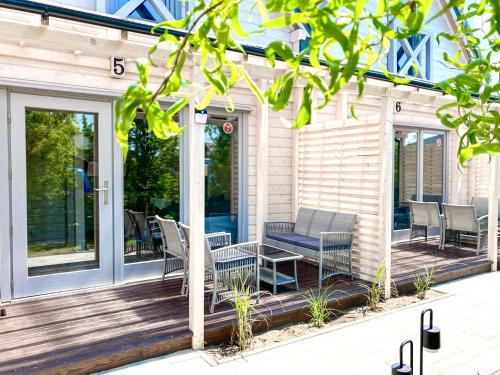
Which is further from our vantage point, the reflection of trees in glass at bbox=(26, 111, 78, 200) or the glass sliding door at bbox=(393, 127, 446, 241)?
the glass sliding door at bbox=(393, 127, 446, 241)

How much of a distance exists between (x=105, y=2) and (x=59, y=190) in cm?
204

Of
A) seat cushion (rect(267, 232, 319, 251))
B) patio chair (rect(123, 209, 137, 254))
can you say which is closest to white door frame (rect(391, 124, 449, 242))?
seat cushion (rect(267, 232, 319, 251))

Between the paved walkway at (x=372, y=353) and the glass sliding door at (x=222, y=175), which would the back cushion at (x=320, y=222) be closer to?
the glass sliding door at (x=222, y=175)

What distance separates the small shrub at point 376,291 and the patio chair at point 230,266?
1.19m

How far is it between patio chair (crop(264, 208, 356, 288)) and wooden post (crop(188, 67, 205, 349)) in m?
1.64

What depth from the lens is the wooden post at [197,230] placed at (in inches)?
128

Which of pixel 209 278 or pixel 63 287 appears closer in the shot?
pixel 63 287

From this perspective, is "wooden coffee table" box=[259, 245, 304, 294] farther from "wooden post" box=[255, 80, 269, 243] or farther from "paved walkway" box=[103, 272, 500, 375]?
"paved walkway" box=[103, 272, 500, 375]

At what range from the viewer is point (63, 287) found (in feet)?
14.2

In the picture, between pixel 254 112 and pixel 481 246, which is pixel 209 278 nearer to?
pixel 254 112

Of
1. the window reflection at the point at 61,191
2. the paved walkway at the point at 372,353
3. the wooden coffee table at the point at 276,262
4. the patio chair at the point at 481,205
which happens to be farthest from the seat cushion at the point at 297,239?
the patio chair at the point at 481,205

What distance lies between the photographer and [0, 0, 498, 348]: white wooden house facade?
130 inches

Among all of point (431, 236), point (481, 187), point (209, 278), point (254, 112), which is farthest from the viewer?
point (481, 187)

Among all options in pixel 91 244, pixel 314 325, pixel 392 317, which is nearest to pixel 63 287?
pixel 91 244
